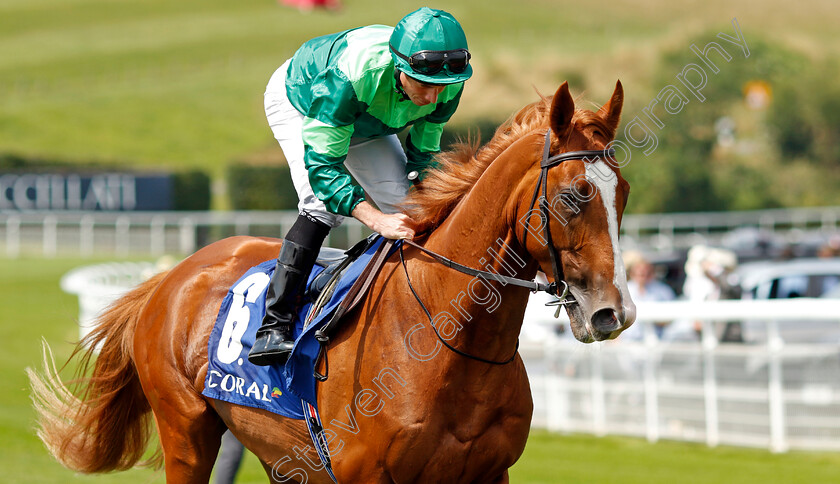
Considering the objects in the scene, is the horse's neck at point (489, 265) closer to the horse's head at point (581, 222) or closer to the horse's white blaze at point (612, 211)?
the horse's head at point (581, 222)

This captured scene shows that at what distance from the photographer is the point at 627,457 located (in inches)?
272

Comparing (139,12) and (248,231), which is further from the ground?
(139,12)

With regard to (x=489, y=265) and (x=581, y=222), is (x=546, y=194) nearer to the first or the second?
(x=581, y=222)

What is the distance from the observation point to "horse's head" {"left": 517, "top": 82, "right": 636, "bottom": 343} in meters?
2.68

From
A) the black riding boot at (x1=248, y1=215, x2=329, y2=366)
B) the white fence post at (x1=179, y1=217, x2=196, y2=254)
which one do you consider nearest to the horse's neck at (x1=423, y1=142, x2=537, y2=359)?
the black riding boot at (x1=248, y1=215, x2=329, y2=366)

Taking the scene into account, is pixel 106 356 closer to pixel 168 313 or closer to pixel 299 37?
pixel 168 313

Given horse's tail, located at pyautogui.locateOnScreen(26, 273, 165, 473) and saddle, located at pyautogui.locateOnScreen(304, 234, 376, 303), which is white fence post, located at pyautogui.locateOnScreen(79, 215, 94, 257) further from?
saddle, located at pyautogui.locateOnScreen(304, 234, 376, 303)

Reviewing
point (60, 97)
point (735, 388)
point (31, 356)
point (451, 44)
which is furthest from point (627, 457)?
point (60, 97)

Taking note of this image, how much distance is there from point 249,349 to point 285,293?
348mm

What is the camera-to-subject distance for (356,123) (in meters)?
3.34

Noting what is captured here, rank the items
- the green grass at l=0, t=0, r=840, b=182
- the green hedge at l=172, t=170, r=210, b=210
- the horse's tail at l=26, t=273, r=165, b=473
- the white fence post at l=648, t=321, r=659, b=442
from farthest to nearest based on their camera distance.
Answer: the green grass at l=0, t=0, r=840, b=182 < the green hedge at l=172, t=170, r=210, b=210 < the white fence post at l=648, t=321, r=659, b=442 < the horse's tail at l=26, t=273, r=165, b=473

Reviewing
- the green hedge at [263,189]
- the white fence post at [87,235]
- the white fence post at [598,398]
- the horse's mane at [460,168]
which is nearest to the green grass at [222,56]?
the green hedge at [263,189]

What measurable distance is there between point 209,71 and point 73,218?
30217 millimetres

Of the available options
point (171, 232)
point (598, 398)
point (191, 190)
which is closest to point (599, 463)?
point (598, 398)
